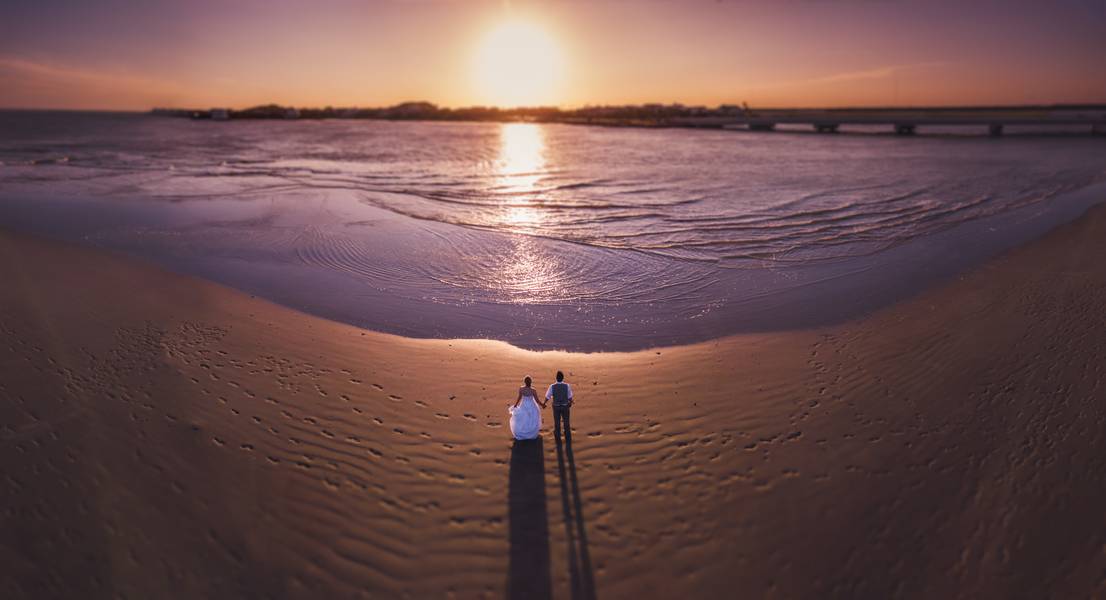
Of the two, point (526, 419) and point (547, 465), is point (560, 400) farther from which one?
point (547, 465)

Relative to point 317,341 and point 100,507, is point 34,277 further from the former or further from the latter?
point 100,507

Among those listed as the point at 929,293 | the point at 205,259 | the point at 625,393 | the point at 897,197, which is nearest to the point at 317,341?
the point at 625,393

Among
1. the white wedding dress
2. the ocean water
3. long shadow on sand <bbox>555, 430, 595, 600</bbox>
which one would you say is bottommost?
long shadow on sand <bbox>555, 430, 595, 600</bbox>

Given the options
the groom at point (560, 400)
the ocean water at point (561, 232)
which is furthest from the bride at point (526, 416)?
the ocean water at point (561, 232)

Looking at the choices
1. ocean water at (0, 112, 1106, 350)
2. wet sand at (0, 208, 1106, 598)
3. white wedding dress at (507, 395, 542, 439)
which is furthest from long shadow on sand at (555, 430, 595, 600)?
ocean water at (0, 112, 1106, 350)

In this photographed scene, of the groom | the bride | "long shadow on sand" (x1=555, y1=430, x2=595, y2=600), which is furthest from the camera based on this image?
the groom

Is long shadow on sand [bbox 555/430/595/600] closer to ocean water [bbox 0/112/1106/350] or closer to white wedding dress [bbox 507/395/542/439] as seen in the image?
white wedding dress [bbox 507/395/542/439]
